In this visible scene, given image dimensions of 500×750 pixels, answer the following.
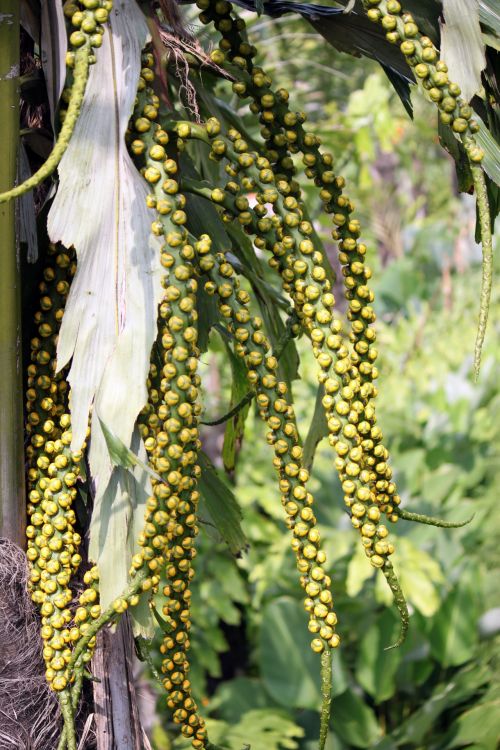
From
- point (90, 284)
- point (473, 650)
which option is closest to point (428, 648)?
point (473, 650)

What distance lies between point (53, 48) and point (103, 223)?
0.72 ft

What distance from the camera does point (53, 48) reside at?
3.16ft

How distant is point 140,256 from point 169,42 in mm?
300

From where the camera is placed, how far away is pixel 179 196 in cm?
94

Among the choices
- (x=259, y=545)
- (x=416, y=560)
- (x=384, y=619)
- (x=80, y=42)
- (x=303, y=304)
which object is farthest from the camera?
(x=259, y=545)

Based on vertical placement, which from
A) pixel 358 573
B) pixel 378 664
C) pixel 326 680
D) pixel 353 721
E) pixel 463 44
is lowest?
pixel 353 721

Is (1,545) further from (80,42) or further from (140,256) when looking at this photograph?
(80,42)

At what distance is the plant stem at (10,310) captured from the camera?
3.24 ft

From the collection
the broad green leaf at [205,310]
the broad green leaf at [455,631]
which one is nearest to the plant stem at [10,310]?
the broad green leaf at [205,310]

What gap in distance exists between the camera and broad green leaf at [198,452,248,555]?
4.41ft

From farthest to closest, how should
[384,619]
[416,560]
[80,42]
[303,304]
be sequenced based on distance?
[384,619], [416,560], [303,304], [80,42]

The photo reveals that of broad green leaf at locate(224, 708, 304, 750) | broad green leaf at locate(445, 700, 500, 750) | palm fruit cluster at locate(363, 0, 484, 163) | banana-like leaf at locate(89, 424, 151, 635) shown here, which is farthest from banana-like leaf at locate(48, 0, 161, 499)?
broad green leaf at locate(445, 700, 500, 750)

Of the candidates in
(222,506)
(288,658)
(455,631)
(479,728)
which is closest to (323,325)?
(222,506)

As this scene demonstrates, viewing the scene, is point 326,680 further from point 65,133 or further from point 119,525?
point 65,133
